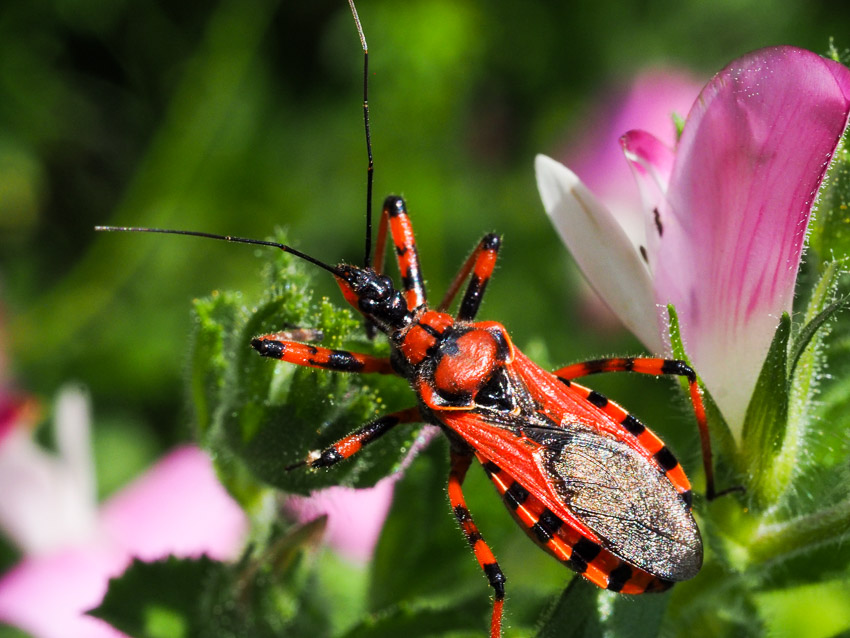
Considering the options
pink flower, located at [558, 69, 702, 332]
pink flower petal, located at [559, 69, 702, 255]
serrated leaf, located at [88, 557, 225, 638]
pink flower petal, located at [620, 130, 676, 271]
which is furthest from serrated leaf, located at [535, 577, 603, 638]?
pink flower petal, located at [559, 69, 702, 255]

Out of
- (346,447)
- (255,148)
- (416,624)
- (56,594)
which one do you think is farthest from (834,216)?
(255,148)

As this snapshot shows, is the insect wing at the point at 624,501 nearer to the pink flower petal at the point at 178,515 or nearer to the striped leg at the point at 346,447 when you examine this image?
the striped leg at the point at 346,447

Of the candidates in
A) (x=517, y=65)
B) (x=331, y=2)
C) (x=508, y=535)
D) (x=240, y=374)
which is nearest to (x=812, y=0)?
(x=517, y=65)

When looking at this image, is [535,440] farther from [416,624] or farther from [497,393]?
[416,624]

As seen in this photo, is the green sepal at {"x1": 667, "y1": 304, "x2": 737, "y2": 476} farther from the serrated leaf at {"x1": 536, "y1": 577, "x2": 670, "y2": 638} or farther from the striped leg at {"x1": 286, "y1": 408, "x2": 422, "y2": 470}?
the striped leg at {"x1": 286, "y1": 408, "x2": 422, "y2": 470}

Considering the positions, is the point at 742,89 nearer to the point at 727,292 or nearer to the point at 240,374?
the point at 727,292

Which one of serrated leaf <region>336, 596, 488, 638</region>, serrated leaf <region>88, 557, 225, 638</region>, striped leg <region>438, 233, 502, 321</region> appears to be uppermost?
striped leg <region>438, 233, 502, 321</region>
